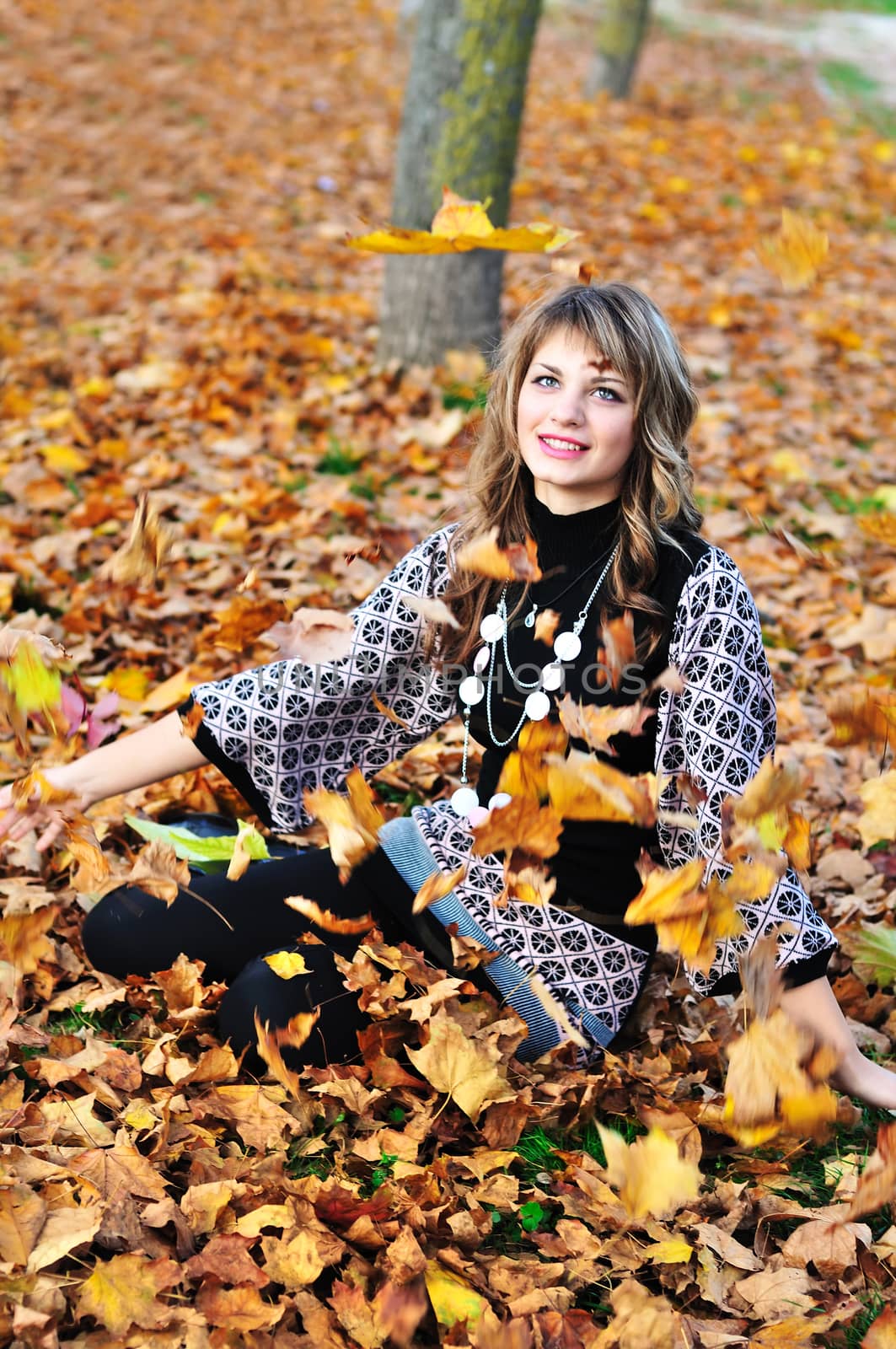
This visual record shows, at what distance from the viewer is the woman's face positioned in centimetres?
215

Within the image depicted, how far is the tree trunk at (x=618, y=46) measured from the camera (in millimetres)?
11008

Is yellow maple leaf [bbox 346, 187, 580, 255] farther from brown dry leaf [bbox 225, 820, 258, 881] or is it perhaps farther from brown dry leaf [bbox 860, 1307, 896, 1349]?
brown dry leaf [bbox 860, 1307, 896, 1349]

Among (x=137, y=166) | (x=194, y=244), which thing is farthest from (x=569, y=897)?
(x=137, y=166)

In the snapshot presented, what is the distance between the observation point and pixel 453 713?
Result: 8.19 ft

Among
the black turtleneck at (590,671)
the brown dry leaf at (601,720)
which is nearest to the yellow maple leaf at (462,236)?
the black turtleneck at (590,671)

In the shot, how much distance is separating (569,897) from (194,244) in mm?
5889

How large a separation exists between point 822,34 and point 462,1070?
2024 cm

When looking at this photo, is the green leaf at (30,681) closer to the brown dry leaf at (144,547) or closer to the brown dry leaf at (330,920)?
the brown dry leaf at (144,547)

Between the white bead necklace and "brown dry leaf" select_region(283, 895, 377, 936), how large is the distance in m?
0.28

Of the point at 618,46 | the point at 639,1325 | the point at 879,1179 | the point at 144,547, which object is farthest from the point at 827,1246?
the point at 618,46

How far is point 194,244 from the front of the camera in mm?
7004

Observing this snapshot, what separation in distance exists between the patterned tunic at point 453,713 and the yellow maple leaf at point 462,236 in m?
0.65

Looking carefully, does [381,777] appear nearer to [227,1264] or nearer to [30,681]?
[30,681]

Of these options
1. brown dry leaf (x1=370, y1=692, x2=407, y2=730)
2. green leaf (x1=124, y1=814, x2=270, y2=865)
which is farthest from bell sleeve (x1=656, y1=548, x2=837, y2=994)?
green leaf (x1=124, y1=814, x2=270, y2=865)
